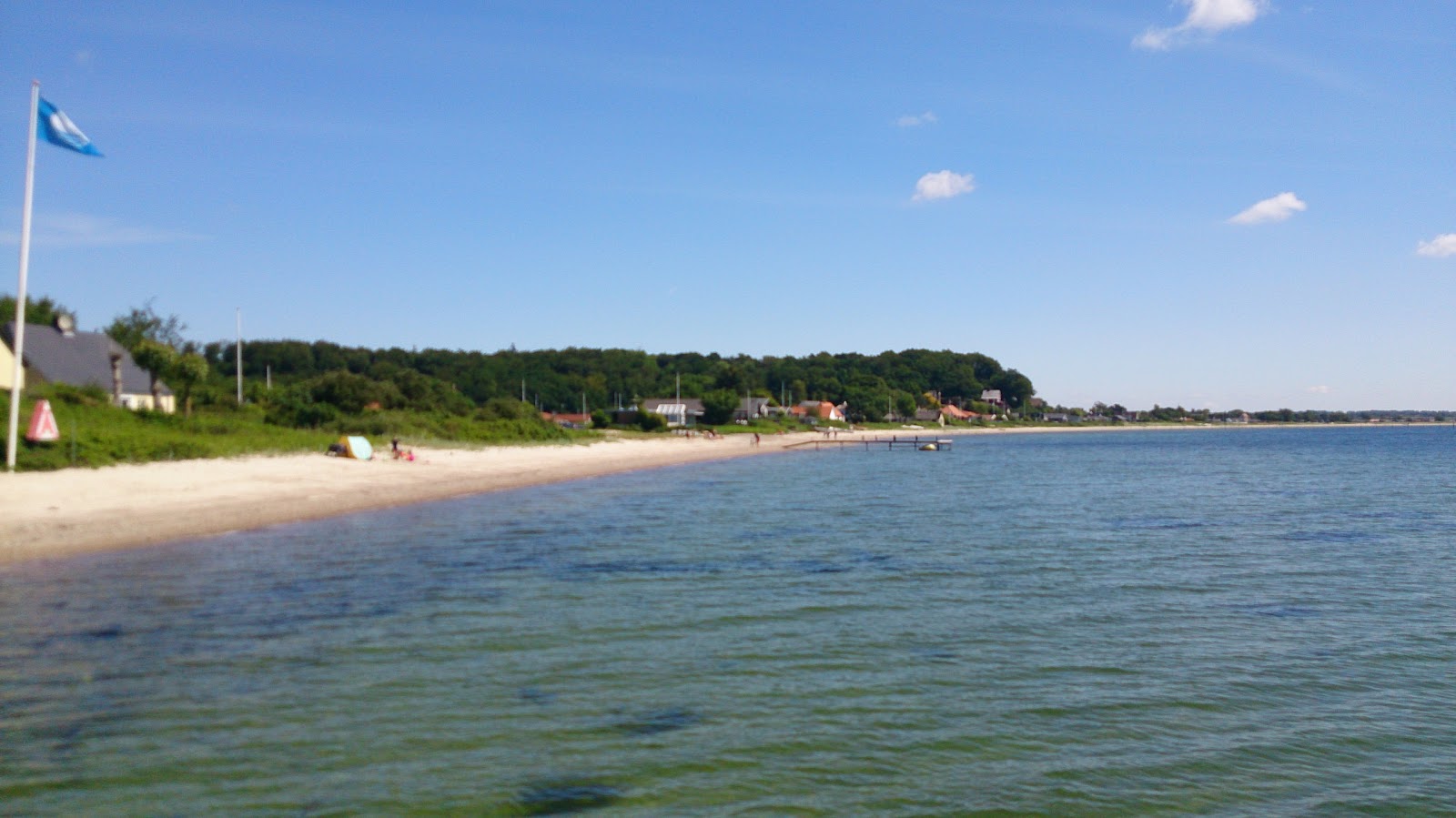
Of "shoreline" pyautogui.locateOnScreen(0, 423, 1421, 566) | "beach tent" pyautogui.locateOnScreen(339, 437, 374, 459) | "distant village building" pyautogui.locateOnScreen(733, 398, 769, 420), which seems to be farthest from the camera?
"distant village building" pyautogui.locateOnScreen(733, 398, 769, 420)

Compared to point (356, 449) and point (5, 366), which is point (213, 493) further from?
point (5, 366)

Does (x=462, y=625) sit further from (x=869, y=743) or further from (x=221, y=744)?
(x=869, y=743)

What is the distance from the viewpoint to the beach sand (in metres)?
18.2

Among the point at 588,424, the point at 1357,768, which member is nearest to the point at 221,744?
the point at 1357,768

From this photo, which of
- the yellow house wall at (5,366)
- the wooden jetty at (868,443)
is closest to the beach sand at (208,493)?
the yellow house wall at (5,366)

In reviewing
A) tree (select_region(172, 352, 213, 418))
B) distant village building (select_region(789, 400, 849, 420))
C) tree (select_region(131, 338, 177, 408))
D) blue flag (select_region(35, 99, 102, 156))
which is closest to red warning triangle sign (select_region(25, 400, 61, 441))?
blue flag (select_region(35, 99, 102, 156))

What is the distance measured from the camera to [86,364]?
47281 millimetres

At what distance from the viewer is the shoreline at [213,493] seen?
18.2 m

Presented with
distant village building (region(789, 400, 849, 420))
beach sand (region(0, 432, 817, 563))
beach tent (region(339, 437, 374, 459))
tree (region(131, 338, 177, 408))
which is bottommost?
beach sand (region(0, 432, 817, 563))

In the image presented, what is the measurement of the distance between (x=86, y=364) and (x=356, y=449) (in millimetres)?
20473

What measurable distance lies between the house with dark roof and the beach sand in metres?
14.2

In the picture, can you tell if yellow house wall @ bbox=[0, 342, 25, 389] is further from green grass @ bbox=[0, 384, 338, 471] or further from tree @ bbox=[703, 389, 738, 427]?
tree @ bbox=[703, 389, 738, 427]

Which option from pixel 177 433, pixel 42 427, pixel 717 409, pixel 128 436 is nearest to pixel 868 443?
pixel 717 409

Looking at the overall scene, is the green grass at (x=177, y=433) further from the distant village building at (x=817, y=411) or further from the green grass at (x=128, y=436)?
the distant village building at (x=817, y=411)
